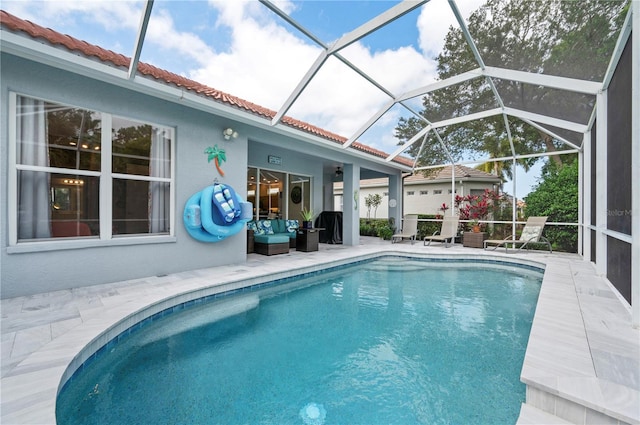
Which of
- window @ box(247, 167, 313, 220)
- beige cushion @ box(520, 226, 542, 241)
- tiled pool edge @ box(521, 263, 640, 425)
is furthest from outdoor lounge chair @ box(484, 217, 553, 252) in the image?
window @ box(247, 167, 313, 220)

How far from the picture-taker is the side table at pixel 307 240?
8453 mm

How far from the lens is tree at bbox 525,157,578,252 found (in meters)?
8.77

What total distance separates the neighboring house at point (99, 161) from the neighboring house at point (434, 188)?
999 cm

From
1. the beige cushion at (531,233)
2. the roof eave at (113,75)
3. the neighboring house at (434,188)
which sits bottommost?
the beige cushion at (531,233)

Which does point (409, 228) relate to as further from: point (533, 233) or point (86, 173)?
point (86, 173)

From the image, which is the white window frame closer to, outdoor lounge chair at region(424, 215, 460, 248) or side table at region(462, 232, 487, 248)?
outdoor lounge chair at region(424, 215, 460, 248)

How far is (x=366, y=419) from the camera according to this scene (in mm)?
1998

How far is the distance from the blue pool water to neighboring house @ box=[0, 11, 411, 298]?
6.01 feet

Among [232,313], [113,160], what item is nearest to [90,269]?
[113,160]

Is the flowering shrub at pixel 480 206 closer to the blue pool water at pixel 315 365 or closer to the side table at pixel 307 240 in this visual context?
the side table at pixel 307 240

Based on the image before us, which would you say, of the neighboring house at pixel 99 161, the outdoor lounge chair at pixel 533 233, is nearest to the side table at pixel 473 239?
the outdoor lounge chair at pixel 533 233

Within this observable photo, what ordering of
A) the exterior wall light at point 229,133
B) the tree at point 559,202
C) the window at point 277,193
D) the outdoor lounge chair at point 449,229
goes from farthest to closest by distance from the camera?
the outdoor lounge chair at point 449,229
the window at point 277,193
the tree at point 559,202
the exterior wall light at point 229,133

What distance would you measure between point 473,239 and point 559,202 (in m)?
2.78

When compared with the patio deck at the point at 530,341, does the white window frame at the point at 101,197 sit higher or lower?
higher
